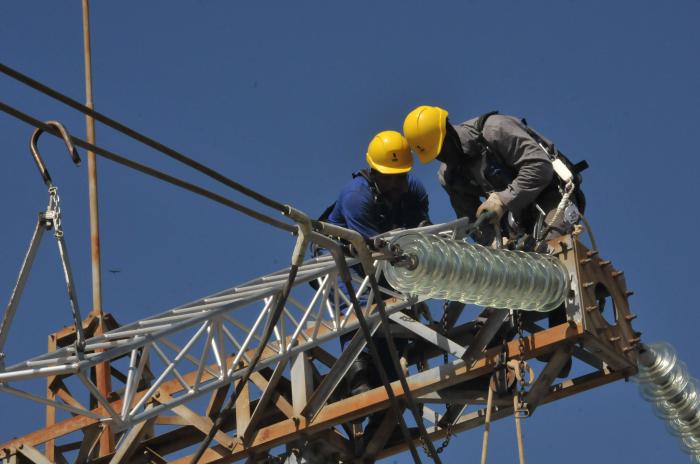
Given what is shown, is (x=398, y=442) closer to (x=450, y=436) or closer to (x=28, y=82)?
(x=450, y=436)

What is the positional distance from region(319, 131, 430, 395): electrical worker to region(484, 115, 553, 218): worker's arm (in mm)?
1290

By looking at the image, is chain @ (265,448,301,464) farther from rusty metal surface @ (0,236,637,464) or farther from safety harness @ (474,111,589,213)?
safety harness @ (474,111,589,213)

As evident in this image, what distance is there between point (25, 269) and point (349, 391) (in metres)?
3.47


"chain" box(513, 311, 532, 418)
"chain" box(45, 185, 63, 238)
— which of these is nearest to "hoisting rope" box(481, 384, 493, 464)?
"chain" box(513, 311, 532, 418)

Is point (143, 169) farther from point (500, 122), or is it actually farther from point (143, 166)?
point (500, 122)

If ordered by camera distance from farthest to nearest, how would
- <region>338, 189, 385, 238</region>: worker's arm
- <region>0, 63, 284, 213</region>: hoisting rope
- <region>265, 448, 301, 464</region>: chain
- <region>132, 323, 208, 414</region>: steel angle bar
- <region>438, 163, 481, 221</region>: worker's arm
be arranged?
<region>338, 189, 385, 238</region>: worker's arm
<region>438, 163, 481, 221</region>: worker's arm
<region>265, 448, 301, 464</region>: chain
<region>132, 323, 208, 414</region>: steel angle bar
<region>0, 63, 284, 213</region>: hoisting rope

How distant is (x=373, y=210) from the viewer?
49.1ft

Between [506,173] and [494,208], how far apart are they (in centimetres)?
52

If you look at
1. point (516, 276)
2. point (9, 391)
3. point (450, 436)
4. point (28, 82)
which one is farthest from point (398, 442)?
point (28, 82)

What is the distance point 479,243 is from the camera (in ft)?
45.6

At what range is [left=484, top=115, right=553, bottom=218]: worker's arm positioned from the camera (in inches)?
533

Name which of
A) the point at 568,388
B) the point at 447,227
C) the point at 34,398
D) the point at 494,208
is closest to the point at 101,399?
the point at 34,398

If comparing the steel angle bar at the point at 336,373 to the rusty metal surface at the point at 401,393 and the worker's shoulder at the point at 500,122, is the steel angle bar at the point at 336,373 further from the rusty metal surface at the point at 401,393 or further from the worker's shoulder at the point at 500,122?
the worker's shoulder at the point at 500,122

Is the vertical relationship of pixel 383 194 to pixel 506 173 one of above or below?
above
